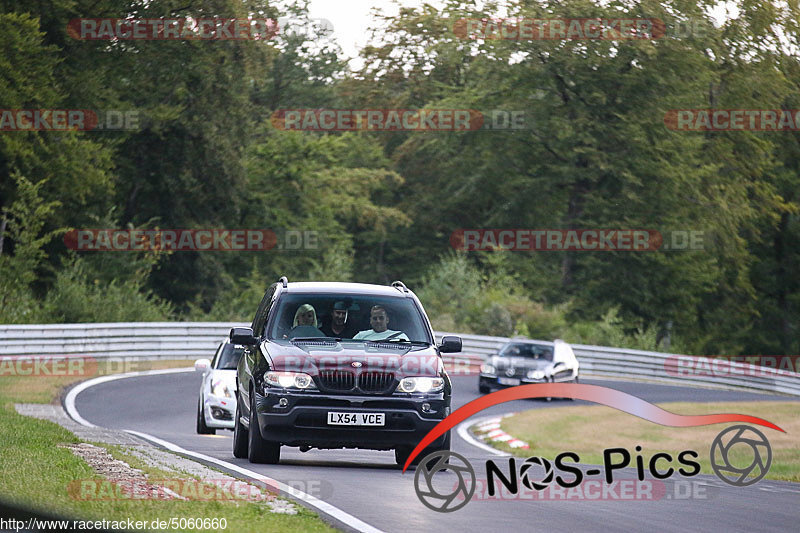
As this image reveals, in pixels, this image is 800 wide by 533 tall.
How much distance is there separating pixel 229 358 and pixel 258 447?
6994mm

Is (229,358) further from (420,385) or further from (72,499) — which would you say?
(72,499)

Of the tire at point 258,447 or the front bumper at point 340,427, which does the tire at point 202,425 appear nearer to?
the tire at point 258,447

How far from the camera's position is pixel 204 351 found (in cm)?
3647

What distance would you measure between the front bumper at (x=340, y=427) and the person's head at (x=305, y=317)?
3.95 ft

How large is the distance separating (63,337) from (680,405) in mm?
15844

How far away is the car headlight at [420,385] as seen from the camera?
12000 millimetres

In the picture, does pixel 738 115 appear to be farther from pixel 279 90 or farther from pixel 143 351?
pixel 143 351

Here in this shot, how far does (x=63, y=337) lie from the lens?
3153 cm
